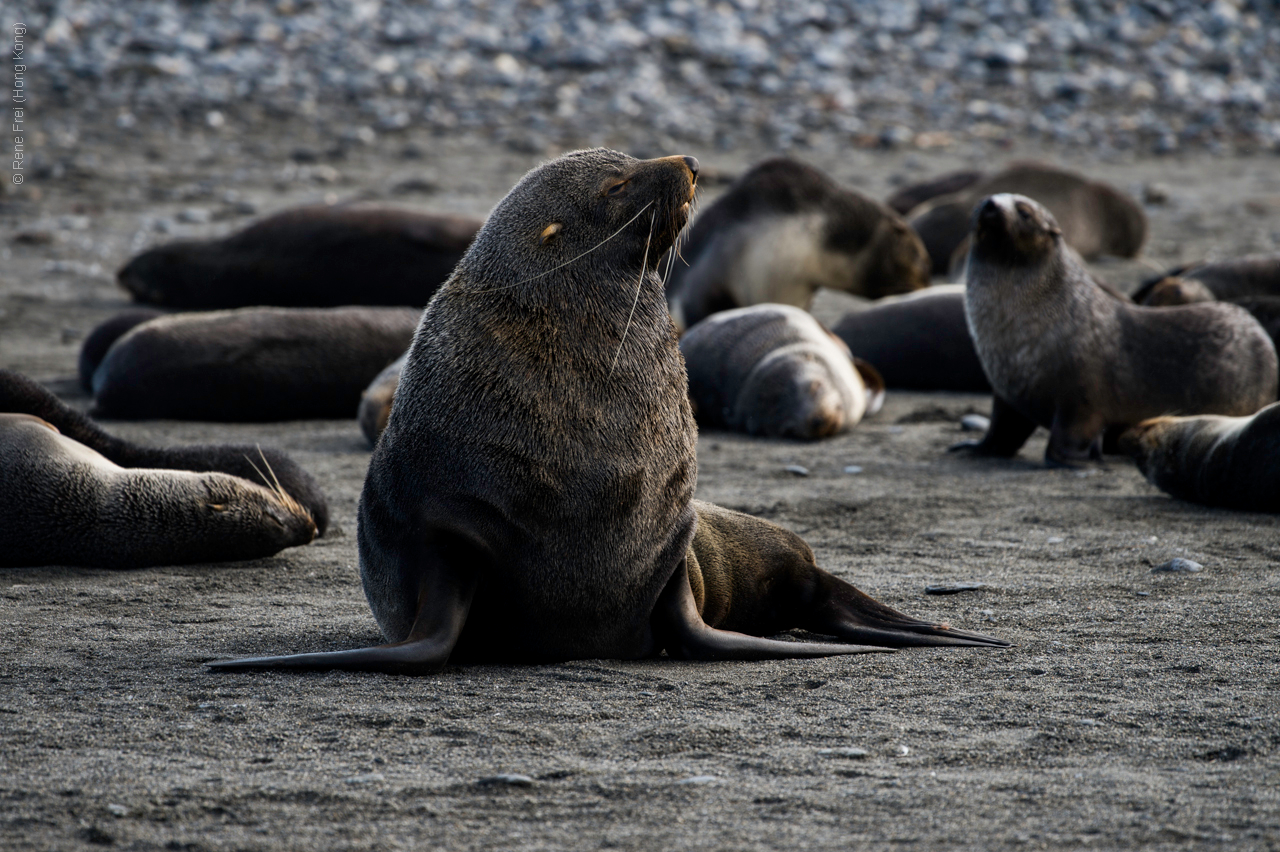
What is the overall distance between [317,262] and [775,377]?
146 inches

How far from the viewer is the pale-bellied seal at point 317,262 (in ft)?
33.1

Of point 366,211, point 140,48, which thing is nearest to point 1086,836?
point 366,211

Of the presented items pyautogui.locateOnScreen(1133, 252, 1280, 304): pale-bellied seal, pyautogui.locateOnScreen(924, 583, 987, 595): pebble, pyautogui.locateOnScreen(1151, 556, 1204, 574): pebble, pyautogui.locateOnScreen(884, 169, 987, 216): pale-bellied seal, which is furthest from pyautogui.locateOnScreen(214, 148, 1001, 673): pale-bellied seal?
pyautogui.locateOnScreen(884, 169, 987, 216): pale-bellied seal

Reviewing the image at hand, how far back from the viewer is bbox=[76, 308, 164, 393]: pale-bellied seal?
27.6ft

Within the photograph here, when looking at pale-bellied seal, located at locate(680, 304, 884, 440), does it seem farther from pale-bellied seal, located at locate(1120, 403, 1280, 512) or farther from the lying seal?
pale-bellied seal, located at locate(1120, 403, 1280, 512)

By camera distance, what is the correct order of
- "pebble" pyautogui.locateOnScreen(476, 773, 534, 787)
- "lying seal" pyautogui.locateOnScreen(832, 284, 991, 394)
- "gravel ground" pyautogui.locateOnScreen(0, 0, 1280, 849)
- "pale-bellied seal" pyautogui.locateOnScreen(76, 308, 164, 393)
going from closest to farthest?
"gravel ground" pyautogui.locateOnScreen(0, 0, 1280, 849) → "pebble" pyautogui.locateOnScreen(476, 773, 534, 787) → "pale-bellied seal" pyautogui.locateOnScreen(76, 308, 164, 393) → "lying seal" pyautogui.locateOnScreen(832, 284, 991, 394)

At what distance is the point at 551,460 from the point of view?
3592mm

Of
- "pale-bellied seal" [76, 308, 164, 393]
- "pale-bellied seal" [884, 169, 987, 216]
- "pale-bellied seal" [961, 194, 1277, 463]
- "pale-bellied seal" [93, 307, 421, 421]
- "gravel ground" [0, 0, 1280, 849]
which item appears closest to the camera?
"gravel ground" [0, 0, 1280, 849]

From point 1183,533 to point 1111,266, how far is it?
24.9ft

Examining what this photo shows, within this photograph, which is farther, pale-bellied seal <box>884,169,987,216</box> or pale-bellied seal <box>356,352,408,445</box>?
pale-bellied seal <box>884,169,987,216</box>

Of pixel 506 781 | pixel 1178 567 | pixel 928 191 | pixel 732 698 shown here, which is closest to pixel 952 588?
pixel 1178 567

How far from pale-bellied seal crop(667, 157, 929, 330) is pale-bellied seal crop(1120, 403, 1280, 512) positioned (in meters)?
4.36

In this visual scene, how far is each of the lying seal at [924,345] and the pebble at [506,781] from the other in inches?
255

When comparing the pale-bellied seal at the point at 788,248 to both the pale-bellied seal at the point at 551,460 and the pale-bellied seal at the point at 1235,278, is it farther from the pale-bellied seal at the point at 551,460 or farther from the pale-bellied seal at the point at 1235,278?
the pale-bellied seal at the point at 551,460
